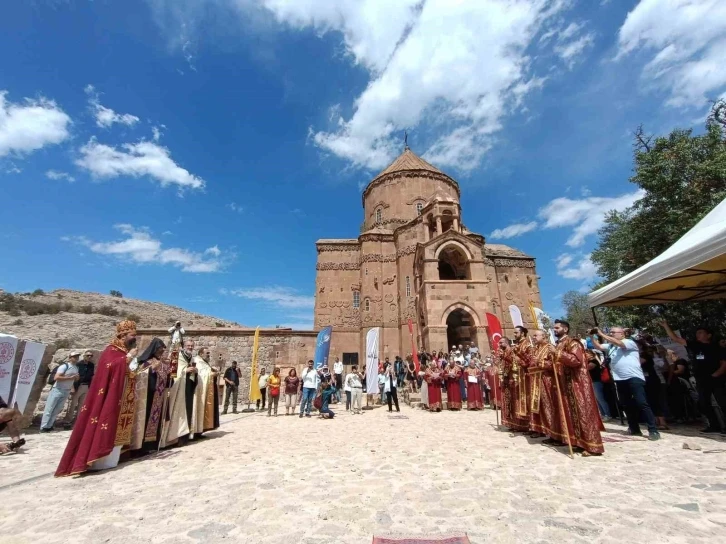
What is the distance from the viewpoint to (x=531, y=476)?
3818 mm

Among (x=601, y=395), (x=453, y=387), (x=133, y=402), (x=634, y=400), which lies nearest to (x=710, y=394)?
(x=634, y=400)

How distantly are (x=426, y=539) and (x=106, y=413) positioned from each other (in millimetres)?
4519

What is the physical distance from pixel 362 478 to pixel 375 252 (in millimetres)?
21181

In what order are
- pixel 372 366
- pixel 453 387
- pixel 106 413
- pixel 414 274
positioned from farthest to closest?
1. pixel 414 274
2. pixel 372 366
3. pixel 453 387
4. pixel 106 413

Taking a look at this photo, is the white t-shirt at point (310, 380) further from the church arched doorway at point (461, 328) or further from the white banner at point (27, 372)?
the church arched doorway at point (461, 328)

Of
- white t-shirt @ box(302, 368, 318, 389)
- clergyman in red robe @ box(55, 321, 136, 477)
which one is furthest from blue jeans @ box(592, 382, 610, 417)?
clergyman in red robe @ box(55, 321, 136, 477)

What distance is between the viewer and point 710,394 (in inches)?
227

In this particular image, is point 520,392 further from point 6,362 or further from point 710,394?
point 6,362

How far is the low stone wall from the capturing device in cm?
1545

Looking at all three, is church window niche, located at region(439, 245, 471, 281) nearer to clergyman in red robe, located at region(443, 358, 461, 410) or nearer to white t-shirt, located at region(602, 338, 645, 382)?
clergyman in red robe, located at region(443, 358, 461, 410)

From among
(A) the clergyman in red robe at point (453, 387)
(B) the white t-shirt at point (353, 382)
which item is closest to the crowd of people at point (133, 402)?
(B) the white t-shirt at point (353, 382)

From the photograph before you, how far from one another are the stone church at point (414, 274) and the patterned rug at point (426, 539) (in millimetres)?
14791

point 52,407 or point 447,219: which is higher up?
point 447,219

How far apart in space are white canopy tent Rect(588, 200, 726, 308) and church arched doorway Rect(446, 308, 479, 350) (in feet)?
34.2
